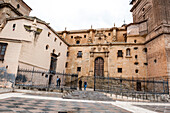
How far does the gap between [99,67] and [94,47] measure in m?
4.63

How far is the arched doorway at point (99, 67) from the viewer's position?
22.6 meters

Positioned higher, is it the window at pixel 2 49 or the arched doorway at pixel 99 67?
the window at pixel 2 49

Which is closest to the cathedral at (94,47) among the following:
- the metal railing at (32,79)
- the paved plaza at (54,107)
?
the metal railing at (32,79)

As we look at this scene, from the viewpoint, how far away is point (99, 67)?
75.2 ft

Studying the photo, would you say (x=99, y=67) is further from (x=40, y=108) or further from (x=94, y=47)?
(x=40, y=108)

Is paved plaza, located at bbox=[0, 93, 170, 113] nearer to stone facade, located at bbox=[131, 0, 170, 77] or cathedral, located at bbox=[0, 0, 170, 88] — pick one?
cathedral, located at bbox=[0, 0, 170, 88]

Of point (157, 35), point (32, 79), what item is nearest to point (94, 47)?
point (157, 35)

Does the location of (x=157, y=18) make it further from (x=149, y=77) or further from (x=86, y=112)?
(x=86, y=112)

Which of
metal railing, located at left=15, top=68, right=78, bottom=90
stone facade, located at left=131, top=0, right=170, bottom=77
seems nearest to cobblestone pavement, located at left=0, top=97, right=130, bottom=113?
metal railing, located at left=15, top=68, right=78, bottom=90

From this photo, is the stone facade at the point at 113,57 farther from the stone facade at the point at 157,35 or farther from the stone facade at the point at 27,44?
the stone facade at the point at 27,44

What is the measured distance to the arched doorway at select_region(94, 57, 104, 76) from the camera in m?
22.6

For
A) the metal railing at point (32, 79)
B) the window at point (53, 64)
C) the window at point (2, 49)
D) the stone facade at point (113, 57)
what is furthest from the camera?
the stone facade at point (113, 57)

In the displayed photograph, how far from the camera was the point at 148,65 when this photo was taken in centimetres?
1986

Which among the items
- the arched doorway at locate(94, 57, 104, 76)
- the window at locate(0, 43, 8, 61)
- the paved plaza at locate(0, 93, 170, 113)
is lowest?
the paved plaza at locate(0, 93, 170, 113)
